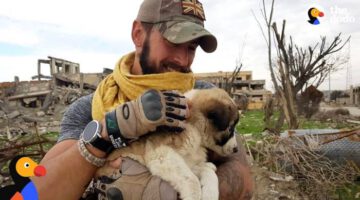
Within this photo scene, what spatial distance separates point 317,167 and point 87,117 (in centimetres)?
534

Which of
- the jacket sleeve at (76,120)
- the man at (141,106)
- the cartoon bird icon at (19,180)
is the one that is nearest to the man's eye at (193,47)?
the man at (141,106)

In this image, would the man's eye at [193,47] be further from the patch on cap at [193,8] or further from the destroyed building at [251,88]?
the destroyed building at [251,88]

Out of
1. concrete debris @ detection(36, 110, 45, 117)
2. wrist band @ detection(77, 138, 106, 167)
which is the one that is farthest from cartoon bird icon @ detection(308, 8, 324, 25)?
concrete debris @ detection(36, 110, 45, 117)

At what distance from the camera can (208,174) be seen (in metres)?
2.22

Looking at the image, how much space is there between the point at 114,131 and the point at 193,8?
3.27ft

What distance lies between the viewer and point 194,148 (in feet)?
7.54

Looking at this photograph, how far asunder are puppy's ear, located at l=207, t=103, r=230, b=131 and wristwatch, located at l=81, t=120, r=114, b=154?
655 mm

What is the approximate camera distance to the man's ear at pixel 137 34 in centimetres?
252

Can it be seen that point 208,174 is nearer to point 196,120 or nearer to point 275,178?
point 196,120

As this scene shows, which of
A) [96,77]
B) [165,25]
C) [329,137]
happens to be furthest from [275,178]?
[96,77]

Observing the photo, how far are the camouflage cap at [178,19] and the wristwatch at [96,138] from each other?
2.27 ft

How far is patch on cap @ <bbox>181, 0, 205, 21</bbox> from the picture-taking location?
95.9 inches

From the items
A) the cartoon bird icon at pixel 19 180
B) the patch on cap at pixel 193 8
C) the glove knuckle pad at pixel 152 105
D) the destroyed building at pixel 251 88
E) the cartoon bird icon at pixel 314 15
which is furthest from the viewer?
the destroyed building at pixel 251 88

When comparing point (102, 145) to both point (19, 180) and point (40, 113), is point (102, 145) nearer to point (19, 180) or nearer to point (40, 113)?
point (19, 180)
